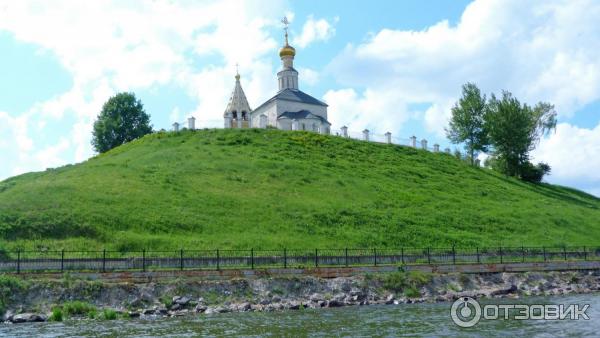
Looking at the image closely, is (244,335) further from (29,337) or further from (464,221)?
(464,221)

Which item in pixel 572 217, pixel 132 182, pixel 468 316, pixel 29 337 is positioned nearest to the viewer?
pixel 29 337

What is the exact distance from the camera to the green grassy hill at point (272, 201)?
37688 mm

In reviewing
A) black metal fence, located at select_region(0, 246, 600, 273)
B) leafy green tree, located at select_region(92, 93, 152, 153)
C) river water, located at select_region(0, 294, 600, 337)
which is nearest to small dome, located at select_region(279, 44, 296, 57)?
leafy green tree, located at select_region(92, 93, 152, 153)

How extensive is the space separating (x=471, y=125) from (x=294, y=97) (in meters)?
23.6

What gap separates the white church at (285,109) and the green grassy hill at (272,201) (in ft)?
25.7

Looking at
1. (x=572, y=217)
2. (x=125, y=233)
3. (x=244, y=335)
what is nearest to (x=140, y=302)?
(x=244, y=335)

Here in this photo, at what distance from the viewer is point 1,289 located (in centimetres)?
2466

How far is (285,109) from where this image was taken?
8100 centimetres

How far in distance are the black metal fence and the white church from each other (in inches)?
1581

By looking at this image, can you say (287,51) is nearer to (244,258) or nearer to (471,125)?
(471,125)

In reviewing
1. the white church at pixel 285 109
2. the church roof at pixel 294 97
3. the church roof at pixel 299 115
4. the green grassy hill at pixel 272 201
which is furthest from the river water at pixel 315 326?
the church roof at pixel 294 97

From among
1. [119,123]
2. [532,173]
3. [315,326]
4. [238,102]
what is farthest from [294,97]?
[315,326]

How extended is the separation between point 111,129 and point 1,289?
61269 millimetres

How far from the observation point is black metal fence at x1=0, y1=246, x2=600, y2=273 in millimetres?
27500
